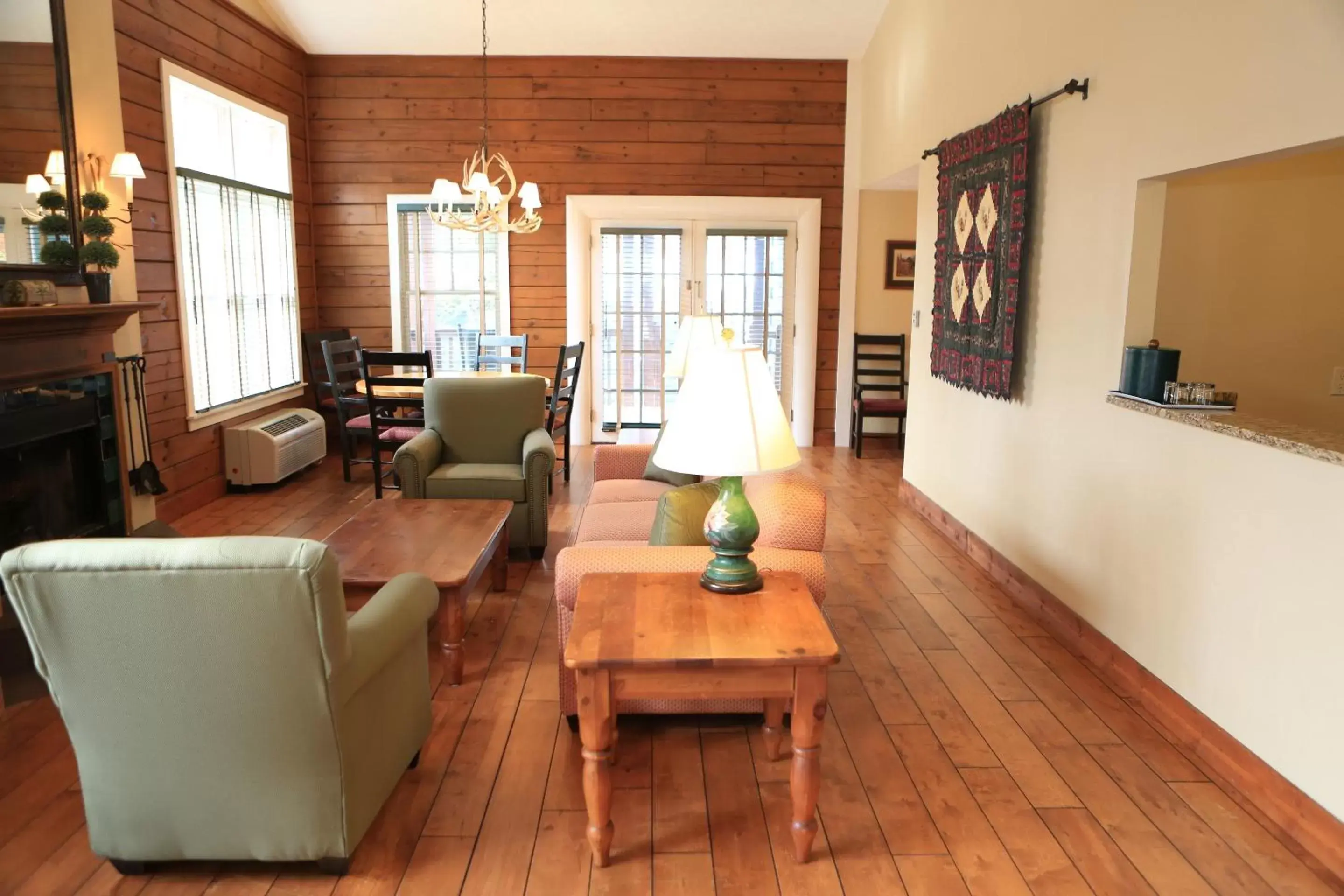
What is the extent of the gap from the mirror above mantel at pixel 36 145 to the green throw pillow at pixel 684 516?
290 centimetres

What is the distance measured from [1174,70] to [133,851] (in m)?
3.65

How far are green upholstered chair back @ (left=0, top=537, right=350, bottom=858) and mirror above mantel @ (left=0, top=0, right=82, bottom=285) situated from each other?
2.51 m

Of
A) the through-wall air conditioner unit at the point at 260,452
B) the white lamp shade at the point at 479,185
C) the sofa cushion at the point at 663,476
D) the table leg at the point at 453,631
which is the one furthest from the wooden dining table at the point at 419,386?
the table leg at the point at 453,631

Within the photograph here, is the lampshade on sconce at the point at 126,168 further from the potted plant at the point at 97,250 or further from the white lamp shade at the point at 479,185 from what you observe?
Answer: the white lamp shade at the point at 479,185

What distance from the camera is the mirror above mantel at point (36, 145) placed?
3.74 metres

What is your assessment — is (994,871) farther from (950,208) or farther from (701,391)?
(950,208)

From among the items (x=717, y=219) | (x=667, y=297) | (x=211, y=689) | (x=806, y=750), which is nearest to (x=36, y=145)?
(x=211, y=689)

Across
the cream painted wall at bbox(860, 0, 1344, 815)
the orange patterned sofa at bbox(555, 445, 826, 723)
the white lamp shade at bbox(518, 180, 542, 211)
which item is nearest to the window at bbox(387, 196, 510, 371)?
the white lamp shade at bbox(518, 180, 542, 211)

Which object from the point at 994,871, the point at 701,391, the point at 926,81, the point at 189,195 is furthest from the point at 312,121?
the point at 994,871

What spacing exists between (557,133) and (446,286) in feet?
4.99

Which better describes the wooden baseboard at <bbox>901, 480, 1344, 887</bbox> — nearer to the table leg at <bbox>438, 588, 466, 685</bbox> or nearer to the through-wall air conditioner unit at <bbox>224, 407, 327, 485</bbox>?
the table leg at <bbox>438, 588, 466, 685</bbox>

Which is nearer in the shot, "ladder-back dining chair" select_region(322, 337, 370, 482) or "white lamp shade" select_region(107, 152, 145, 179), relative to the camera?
"white lamp shade" select_region(107, 152, 145, 179)

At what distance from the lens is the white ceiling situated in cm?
665

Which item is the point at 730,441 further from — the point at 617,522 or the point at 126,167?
the point at 126,167
